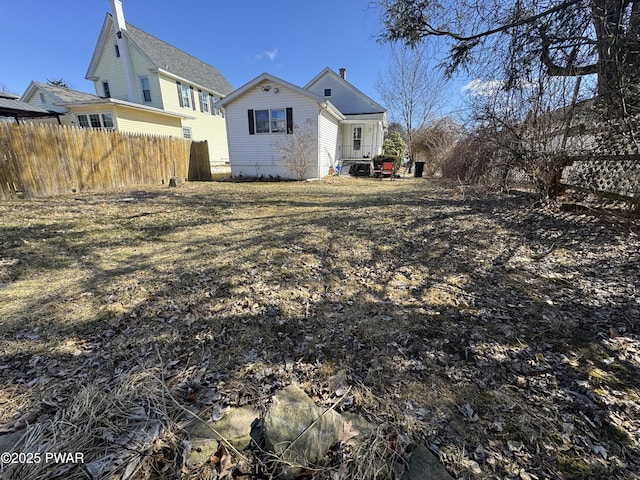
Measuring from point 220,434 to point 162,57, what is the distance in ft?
75.4

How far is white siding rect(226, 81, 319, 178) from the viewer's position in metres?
12.5

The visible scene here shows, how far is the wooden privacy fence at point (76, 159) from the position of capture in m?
6.77

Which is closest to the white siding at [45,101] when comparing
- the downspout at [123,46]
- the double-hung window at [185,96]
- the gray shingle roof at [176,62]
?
the downspout at [123,46]

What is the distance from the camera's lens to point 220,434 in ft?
4.74

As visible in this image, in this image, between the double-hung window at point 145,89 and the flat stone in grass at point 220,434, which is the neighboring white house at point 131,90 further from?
the flat stone in grass at point 220,434

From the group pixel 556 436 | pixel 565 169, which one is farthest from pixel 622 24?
pixel 556 436

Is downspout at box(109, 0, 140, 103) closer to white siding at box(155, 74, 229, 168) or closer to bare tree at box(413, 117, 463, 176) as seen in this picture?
white siding at box(155, 74, 229, 168)

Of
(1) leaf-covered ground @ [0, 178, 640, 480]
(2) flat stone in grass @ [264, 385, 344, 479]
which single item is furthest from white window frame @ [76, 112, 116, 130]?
(2) flat stone in grass @ [264, 385, 344, 479]

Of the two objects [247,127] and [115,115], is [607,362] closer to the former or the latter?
[247,127]

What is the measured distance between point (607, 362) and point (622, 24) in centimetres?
414

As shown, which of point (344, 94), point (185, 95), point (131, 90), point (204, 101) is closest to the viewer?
point (131, 90)

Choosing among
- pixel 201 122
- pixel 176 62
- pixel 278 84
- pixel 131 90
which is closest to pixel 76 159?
pixel 278 84

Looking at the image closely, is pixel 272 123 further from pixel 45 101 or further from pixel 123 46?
pixel 45 101

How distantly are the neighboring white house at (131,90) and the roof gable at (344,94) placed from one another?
344 inches
